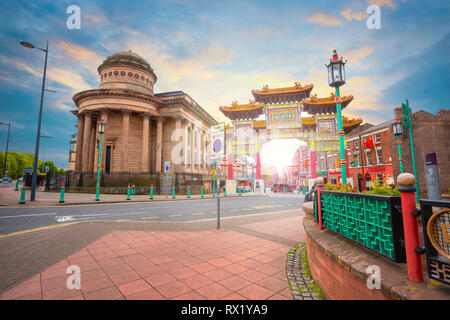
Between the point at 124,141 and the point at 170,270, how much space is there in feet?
94.0

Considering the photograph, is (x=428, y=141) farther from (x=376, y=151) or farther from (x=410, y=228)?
(x=410, y=228)

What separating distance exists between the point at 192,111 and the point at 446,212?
1477 inches

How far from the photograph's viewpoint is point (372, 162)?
26.6 metres

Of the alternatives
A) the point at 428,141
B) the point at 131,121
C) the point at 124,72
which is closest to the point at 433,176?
the point at 428,141

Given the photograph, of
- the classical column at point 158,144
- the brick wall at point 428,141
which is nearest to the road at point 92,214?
the brick wall at point 428,141

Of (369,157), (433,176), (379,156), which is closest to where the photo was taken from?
(433,176)

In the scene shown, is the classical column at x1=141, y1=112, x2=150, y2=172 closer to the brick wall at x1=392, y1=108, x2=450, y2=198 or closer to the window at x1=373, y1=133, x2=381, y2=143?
the brick wall at x1=392, y1=108, x2=450, y2=198

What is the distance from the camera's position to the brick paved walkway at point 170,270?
103 inches

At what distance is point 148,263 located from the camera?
3.62m

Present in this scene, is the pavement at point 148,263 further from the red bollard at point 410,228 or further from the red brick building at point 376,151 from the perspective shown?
the red brick building at point 376,151

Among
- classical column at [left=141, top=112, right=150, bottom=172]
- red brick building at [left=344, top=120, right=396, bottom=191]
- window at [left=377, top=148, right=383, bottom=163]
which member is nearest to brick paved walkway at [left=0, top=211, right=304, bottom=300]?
red brick building at [left=344, top=120, right=396, bottom=191]

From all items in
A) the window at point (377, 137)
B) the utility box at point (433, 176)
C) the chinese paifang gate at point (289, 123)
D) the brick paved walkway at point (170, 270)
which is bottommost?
the brick paved walkway at point (170, 270)
